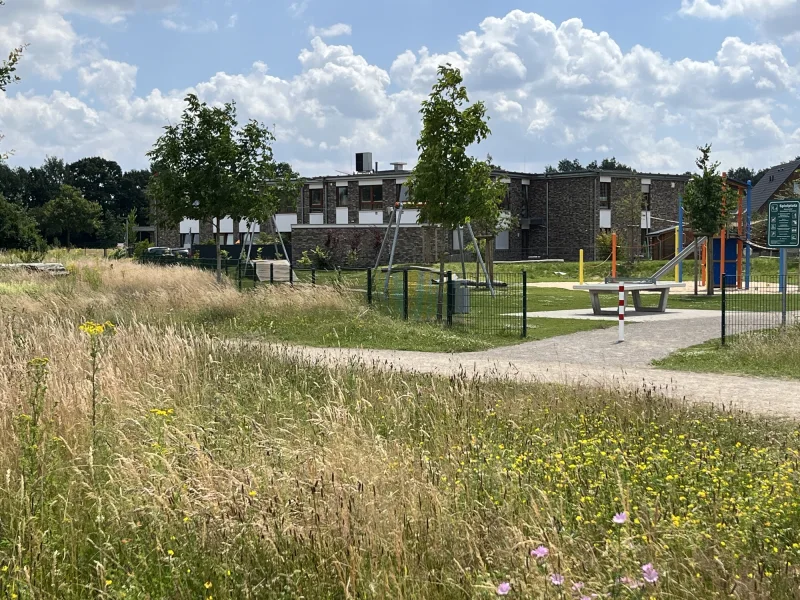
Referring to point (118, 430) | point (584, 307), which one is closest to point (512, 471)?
point (118, 430)

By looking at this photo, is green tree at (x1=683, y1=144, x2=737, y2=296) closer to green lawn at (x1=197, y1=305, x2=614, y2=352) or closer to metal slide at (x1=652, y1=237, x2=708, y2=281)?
metal slide at (x1=652, y1=237, x2=708, y2=281)

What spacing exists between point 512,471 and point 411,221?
49.2 m

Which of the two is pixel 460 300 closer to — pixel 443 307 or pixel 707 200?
pixel 443 307

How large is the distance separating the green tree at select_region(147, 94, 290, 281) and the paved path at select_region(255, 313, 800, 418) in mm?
12115

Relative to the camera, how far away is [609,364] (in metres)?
13.1

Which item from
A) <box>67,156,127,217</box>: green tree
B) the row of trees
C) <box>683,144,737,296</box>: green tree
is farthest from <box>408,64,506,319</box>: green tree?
<box>67,156,127,217</box>: green tree

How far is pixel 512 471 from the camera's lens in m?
5.43

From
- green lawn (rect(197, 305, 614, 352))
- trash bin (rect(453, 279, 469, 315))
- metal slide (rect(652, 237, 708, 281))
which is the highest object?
metal slide (rect(652, 237, 708, 281))

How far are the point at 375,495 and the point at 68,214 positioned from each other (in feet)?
264

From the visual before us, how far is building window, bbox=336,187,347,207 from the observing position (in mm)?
58281

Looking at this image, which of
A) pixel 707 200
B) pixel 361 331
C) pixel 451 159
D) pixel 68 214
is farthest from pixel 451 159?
pixel 68 214

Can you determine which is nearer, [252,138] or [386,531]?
[386,531]

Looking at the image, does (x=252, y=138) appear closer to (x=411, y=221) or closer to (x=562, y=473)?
(x=562, y=473)

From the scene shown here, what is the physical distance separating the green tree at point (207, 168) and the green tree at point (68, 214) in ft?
186
